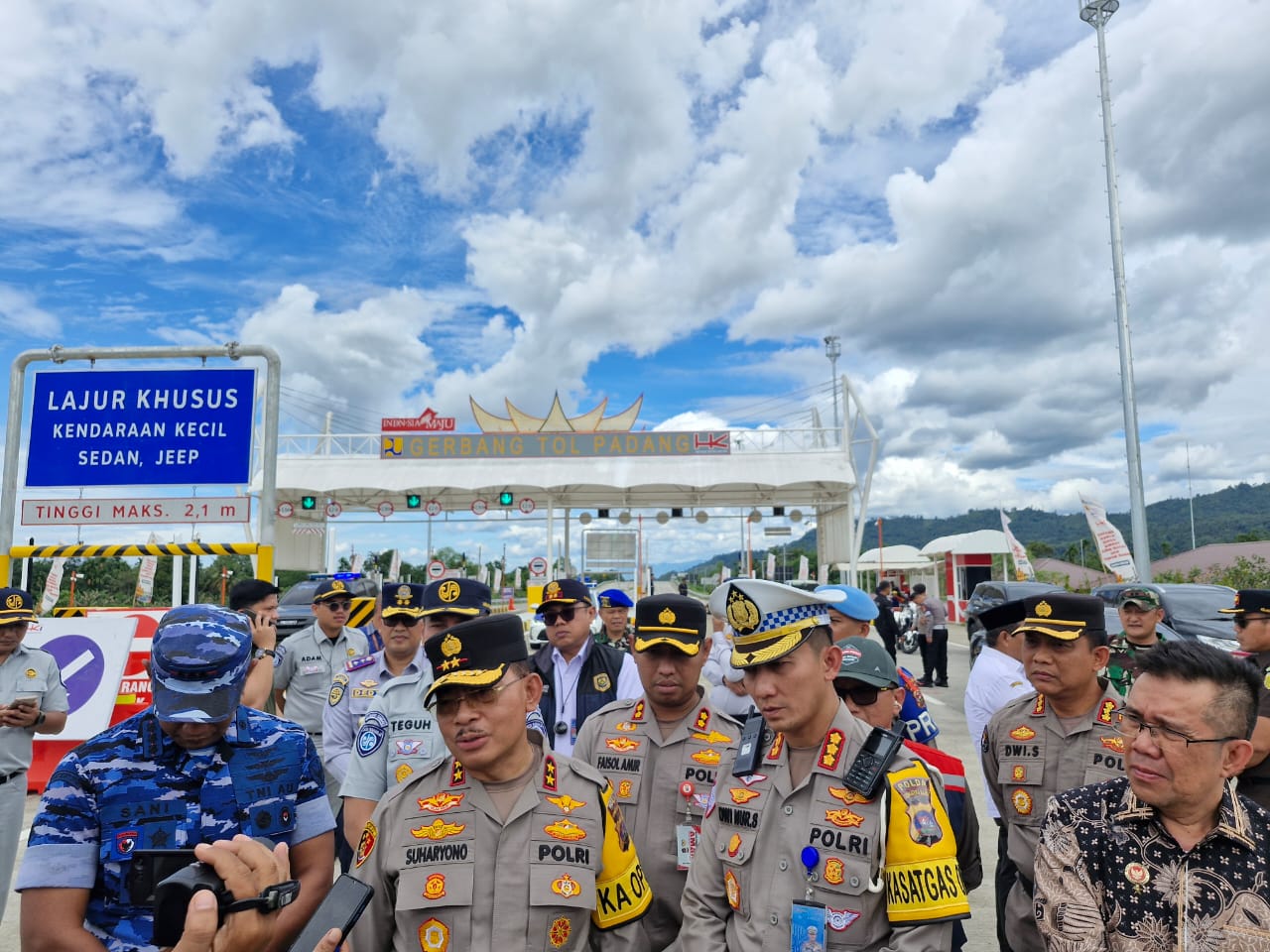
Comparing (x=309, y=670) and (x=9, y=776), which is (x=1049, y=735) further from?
(x=9, y=776)

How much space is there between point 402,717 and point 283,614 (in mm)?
15630

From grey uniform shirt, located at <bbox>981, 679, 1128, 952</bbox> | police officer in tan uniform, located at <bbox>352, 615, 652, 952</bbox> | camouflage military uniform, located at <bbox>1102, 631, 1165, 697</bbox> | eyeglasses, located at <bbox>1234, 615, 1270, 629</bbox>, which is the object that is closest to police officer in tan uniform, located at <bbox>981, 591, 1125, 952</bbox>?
grey uniform shirt, located at <bbox>981, 679, 1128, 952</bbox>

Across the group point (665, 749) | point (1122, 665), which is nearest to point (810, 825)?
point (665, 749)

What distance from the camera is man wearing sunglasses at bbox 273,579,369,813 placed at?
516cm

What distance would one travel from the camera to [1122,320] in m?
17.2

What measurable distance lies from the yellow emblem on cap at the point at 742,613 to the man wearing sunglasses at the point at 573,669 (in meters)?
2.13

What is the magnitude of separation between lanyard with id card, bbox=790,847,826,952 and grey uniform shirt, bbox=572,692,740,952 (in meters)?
0.96

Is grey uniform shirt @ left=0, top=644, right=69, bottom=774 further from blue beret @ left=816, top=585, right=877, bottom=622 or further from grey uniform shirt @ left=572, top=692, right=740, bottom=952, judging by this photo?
blue beret @ left=816, top=585, right=877, bottom=622

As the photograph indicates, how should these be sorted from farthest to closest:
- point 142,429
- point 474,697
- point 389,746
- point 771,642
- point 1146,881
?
point 142,429
point 389,746
point 771,642
point 474,697
point 1146,881

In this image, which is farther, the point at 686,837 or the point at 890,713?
the point at 890,713

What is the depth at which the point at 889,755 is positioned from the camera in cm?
212

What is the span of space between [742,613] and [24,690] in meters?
4.37

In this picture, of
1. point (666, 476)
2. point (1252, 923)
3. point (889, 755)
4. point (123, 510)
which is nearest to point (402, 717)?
point (889, 755)

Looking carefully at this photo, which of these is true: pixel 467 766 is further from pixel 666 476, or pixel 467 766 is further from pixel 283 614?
pixel 666 476
